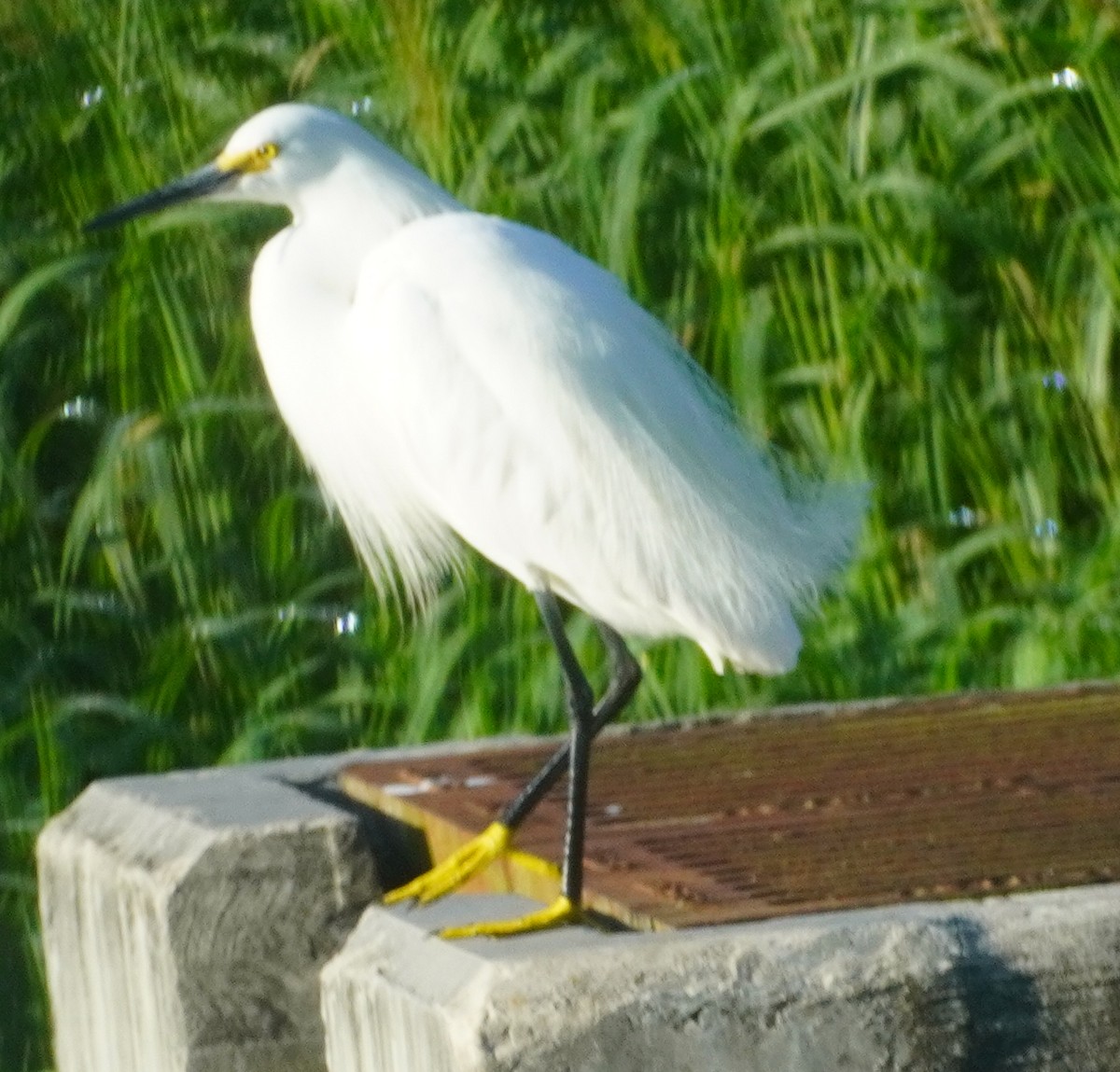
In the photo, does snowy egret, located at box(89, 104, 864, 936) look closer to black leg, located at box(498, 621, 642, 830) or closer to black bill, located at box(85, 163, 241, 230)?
Result: black leg, located at box(498, 621, 642, 830)

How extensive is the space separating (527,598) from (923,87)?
0.95 m

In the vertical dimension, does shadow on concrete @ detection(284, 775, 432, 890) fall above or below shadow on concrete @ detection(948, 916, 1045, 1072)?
above

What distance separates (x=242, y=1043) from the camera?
2.01 metres

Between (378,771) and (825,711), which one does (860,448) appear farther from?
(378,771)

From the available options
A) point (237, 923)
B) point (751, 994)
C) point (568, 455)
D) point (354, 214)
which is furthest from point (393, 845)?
point (751, 994)

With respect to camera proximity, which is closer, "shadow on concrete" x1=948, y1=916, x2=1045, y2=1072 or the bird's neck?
A: "shadow on concrete" x1=948, y1=916, x2=1045, y2=1072

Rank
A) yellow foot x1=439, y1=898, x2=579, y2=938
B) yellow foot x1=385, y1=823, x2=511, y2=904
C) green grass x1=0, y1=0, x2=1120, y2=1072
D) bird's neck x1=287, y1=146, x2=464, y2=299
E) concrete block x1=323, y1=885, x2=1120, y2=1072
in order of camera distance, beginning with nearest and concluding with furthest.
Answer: concrete block x1=323, y1=885, x2=1120, y2=1072 → yellow foot x1=439, y1=898, x2=579, y2=938 → yellow foot x1=385, y1=823, x2=511, y2=904 → bird's neck x1=287, y1=146, x2=464, y2=299 → green grass x1=0, y1=0, x2=1120, y2=1072

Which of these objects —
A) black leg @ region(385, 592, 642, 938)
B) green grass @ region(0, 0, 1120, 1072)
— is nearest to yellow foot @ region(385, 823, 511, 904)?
black leg @ region(385, 592, 642, 938)

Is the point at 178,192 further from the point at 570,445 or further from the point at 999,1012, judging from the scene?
the point at 999,1012

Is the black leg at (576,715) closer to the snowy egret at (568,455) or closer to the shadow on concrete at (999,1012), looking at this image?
the snowy egret at (568,455)

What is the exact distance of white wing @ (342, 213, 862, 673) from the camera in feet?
6.33

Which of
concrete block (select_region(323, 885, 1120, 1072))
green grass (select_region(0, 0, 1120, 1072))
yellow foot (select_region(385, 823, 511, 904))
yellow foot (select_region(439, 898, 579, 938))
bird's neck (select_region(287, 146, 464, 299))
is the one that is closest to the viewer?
concrete block (select_region(323, 885, 1120, 1072))

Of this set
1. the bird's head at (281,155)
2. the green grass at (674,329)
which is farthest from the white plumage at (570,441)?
the green grass at (674,329)

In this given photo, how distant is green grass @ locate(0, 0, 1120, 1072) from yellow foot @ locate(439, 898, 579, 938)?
1144 millimetres
